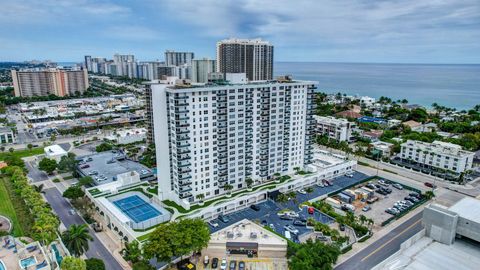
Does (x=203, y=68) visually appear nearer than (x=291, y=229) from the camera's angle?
No

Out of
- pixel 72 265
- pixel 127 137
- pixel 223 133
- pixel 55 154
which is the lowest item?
pixel 127 137

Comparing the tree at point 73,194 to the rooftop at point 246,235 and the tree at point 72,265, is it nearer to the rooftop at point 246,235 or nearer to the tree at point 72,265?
the tree at point 72,265

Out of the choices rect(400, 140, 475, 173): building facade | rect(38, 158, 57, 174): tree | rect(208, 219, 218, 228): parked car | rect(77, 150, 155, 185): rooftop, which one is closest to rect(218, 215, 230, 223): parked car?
rect(208, 219, 218, 228): parked car

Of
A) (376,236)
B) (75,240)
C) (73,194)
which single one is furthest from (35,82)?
(376,236)

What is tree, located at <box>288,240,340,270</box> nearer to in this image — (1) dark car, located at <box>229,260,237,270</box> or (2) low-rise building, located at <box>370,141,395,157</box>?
(1) dark car, located at <box>229,260,237,270</box>

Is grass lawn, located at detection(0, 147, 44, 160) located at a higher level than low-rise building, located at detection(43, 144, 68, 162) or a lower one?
lower

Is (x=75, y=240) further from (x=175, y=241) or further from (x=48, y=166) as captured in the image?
(x=48, y=166)
